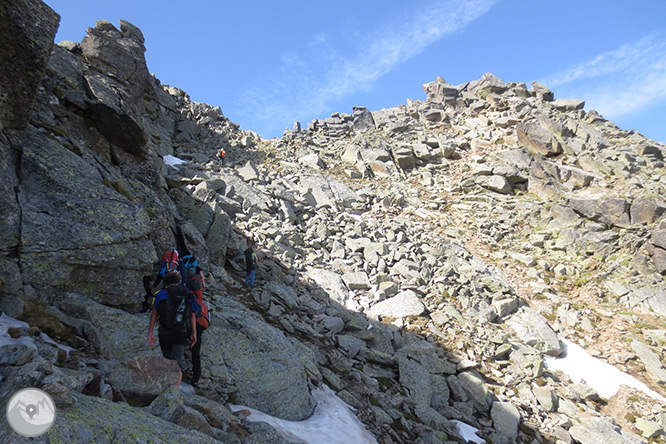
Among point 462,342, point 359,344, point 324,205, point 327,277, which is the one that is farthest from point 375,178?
point 359,344

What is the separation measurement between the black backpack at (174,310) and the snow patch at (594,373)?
1882 centimetres

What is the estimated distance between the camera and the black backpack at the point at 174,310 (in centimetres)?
631

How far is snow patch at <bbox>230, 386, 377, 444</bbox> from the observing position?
6844mm

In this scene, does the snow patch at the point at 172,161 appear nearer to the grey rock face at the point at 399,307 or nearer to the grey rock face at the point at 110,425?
the grey rock face at the point at 399,307

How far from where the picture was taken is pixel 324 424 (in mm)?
8008

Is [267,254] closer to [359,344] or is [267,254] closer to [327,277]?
[327,277]

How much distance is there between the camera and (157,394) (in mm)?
5223

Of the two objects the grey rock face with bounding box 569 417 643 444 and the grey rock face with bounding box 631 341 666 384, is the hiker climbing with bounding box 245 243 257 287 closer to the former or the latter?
the grey rock face with bounding box 569 417 643 444

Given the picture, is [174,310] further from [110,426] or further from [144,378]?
[110,426]

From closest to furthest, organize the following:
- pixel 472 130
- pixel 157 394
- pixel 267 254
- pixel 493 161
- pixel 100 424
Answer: pixel 100 424 < pixel 157 394 < pixel 267 254 < pixel 493 161 < pixel 472 130

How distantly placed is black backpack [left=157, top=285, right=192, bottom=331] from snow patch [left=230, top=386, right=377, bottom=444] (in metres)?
2.22

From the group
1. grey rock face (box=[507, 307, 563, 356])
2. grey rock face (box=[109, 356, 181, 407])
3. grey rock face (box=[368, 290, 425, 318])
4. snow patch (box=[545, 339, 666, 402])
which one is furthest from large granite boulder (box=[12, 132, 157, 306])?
snow patch (box=[545, 339, 666, 402])

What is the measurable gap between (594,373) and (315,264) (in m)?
16.3

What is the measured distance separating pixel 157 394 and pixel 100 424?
56.9 inches
